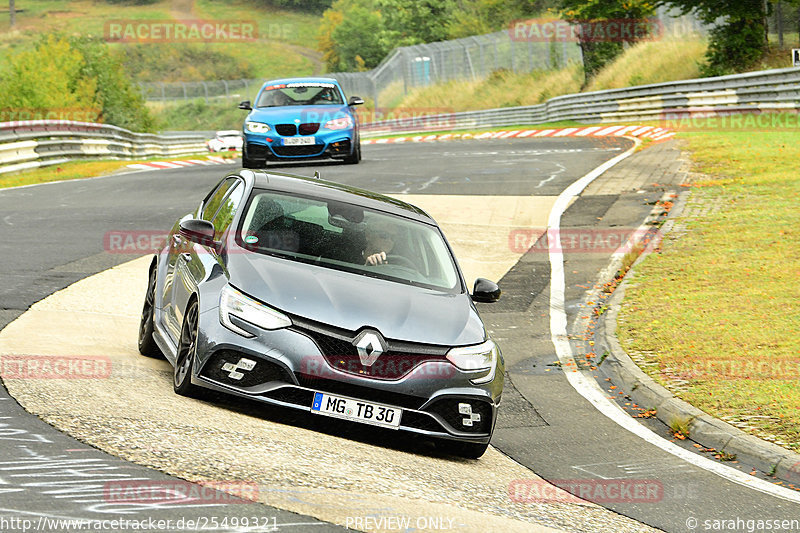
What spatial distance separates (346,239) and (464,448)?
182 centimetres

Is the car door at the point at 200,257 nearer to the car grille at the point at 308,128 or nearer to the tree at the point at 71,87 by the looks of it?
the car grille at the point at 308,128

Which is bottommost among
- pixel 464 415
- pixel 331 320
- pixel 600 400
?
pixel 600 400

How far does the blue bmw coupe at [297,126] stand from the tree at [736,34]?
69.2 feet

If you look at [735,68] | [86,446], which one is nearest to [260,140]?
[86,446]

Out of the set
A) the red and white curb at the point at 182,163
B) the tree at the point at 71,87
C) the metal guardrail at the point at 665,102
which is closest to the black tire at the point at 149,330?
the red and white curb at the point at 182,163

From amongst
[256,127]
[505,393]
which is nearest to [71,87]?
[256,127]

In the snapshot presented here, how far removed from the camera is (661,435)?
8.48 m

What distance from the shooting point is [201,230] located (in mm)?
7961

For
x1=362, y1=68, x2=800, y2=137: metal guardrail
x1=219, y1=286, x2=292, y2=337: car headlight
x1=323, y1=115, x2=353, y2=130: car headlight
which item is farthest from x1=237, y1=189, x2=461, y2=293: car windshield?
x1=362, y1=68, x2=800, y2=137: metal guardrail

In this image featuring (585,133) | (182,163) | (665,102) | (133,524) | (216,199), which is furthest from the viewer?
(665,102)

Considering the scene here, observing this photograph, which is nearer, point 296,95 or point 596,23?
point 296,95

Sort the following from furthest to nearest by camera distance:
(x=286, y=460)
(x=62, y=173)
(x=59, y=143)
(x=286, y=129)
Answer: (x=59, y=143) → (x=62, y=173) → (x=286, y=129) → (x=286, y=460)

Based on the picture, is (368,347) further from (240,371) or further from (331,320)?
(240,371)

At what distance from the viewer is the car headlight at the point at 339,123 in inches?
888
